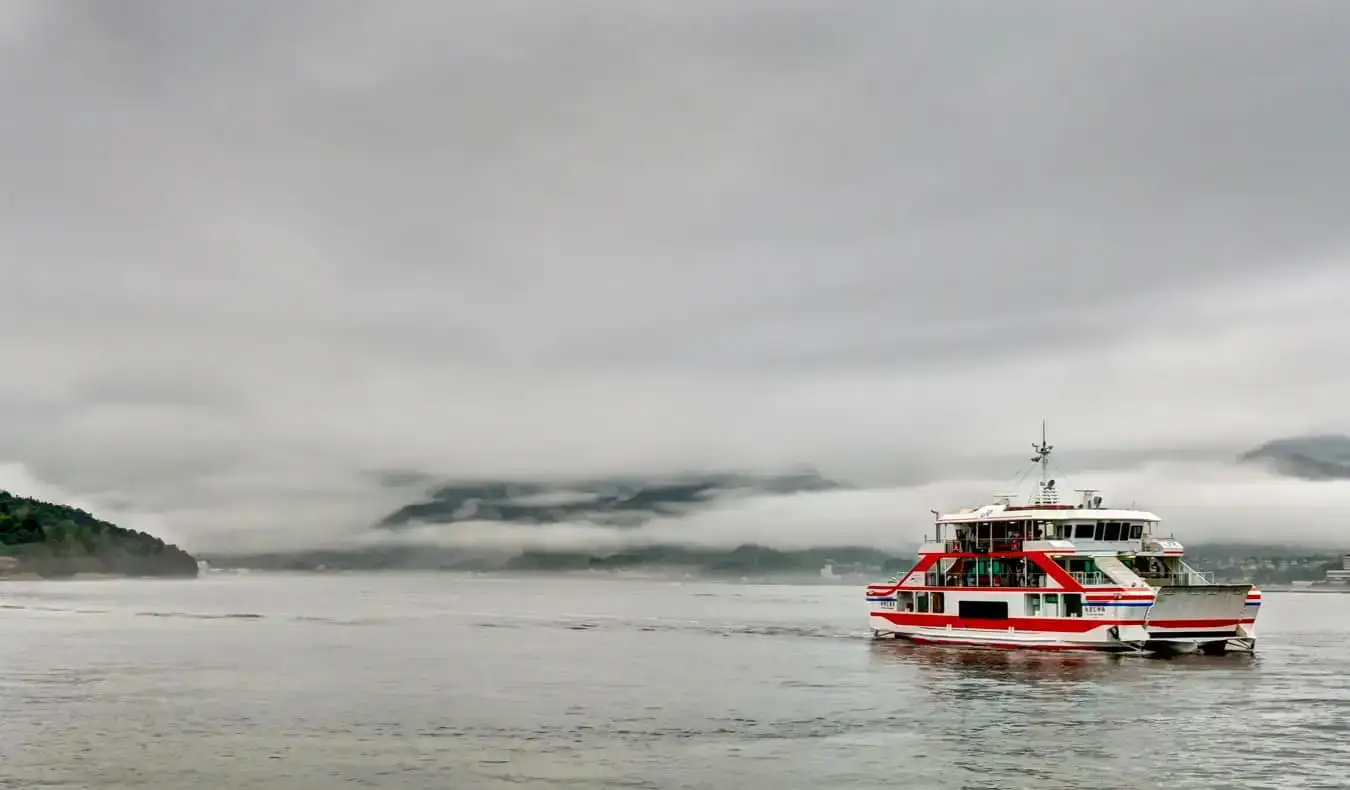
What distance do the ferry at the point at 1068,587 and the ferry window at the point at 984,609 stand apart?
89 mm

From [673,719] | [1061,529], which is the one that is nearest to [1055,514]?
[1061,529]

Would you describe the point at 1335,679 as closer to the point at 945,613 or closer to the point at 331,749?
the point at 945,613

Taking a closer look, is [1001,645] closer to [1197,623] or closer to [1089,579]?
[1089,579]

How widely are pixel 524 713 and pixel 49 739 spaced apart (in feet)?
73.7

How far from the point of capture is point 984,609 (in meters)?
96.8

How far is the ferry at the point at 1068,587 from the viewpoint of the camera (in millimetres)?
87812

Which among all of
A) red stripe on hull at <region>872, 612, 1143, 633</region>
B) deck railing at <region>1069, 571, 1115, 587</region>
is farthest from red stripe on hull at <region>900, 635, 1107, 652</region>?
deck railing at <region>1069, 571, 1115, 587</region>

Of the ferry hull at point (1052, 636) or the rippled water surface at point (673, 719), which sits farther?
the ferry hull at point (1052, 636)

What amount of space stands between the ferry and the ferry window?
0.09m

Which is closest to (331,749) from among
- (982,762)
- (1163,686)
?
(982,762)

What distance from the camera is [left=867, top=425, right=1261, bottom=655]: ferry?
87812mm

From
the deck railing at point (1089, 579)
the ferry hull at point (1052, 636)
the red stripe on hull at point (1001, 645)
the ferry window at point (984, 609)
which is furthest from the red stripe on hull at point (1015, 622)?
the deck railing at point (1089, 579)

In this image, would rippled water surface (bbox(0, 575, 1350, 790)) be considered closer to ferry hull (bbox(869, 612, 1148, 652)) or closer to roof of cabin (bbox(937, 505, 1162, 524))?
ferry hull (bbox(869, 612, 1148, 652))

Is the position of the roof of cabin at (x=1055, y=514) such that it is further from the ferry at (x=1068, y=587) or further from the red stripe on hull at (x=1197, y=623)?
the red stripe on hull at (x=1197, y=623)
